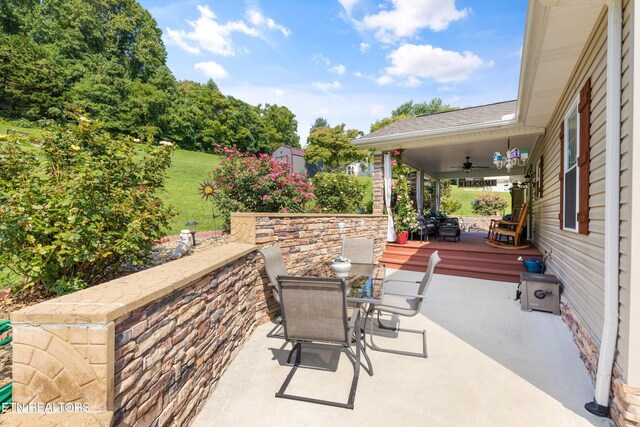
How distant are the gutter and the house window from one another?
1.66 meters

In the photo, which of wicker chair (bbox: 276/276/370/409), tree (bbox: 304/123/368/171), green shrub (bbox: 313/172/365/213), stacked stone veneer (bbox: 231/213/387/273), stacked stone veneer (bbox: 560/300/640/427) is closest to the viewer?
stacked stone veneer (bbox: 560/300/640/427)

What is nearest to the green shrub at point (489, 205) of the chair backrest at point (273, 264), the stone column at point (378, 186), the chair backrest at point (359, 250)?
the stone column at point (378, 186)

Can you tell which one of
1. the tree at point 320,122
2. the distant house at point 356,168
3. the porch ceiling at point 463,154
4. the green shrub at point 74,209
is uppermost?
the tree at point 320,122

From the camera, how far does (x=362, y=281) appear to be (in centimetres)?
351

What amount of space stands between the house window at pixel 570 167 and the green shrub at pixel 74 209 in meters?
5.21

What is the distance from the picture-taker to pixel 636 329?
1.88 metres

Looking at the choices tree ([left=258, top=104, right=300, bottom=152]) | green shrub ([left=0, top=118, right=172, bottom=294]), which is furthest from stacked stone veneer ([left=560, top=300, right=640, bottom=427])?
tree ([left=258, top=104, right=300, bottom=152])

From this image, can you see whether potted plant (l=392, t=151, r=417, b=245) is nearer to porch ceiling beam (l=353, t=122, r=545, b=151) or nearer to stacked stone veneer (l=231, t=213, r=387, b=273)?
porch ceiling beam (l=353, t=122, r=545, b=151)

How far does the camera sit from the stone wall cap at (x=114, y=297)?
1.29m

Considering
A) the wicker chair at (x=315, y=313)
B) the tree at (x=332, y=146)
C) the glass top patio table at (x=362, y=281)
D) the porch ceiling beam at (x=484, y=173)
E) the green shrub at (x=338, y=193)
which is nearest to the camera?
the wicker chair at (x=315, y=313)

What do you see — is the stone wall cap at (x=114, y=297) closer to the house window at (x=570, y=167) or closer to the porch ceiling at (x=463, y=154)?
the house window at (x=570, y=167)

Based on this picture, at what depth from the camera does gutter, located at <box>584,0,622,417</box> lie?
2107mm

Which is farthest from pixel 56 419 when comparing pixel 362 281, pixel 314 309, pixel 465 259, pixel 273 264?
pixel 465 259

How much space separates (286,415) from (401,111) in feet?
138
